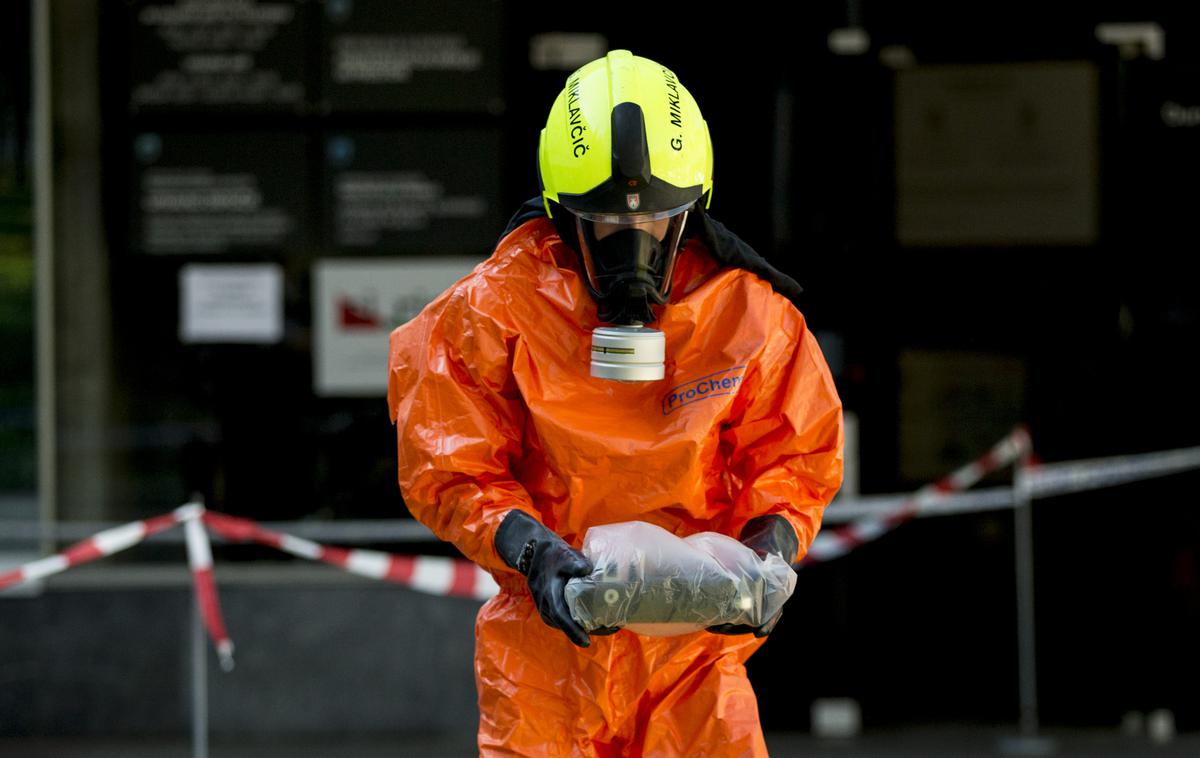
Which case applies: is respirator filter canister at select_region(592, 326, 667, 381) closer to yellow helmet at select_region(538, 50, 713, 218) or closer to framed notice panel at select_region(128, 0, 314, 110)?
yellow helmet at select_region(538, 50, 713, 218)

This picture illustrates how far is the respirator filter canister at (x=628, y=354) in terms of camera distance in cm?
244

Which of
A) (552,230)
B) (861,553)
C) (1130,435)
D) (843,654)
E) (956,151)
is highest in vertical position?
(956,151)

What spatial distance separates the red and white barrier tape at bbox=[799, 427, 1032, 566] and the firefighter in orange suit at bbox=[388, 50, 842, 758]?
3.24m

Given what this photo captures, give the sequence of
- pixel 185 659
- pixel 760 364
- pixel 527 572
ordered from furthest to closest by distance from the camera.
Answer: pixel 185 659, pixel 760 364, pixel 527 572

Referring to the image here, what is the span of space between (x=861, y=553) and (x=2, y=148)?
12.7ft

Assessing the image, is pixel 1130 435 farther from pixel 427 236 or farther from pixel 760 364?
pixel 760 364

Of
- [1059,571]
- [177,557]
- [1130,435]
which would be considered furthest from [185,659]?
[1130,435]

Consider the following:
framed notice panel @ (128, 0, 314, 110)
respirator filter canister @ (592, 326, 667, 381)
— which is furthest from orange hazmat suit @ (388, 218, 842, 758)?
framed notice panel @ (128, 0, 314, 110)

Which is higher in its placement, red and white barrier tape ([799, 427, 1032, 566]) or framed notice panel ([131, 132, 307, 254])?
framed notice panel ([131, 132, 307, 254])

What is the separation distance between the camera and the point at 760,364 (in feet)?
8.55

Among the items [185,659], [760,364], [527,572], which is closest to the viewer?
[527,572]

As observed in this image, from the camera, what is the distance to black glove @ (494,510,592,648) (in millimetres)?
2336

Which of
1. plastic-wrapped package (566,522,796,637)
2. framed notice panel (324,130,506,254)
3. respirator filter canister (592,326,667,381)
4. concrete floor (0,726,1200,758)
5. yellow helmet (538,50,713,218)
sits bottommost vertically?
concrete floor (0,726,1200,758)

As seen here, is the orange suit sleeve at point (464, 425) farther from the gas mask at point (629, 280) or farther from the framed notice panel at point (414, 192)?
the framed notice panel at point (414, 192)
